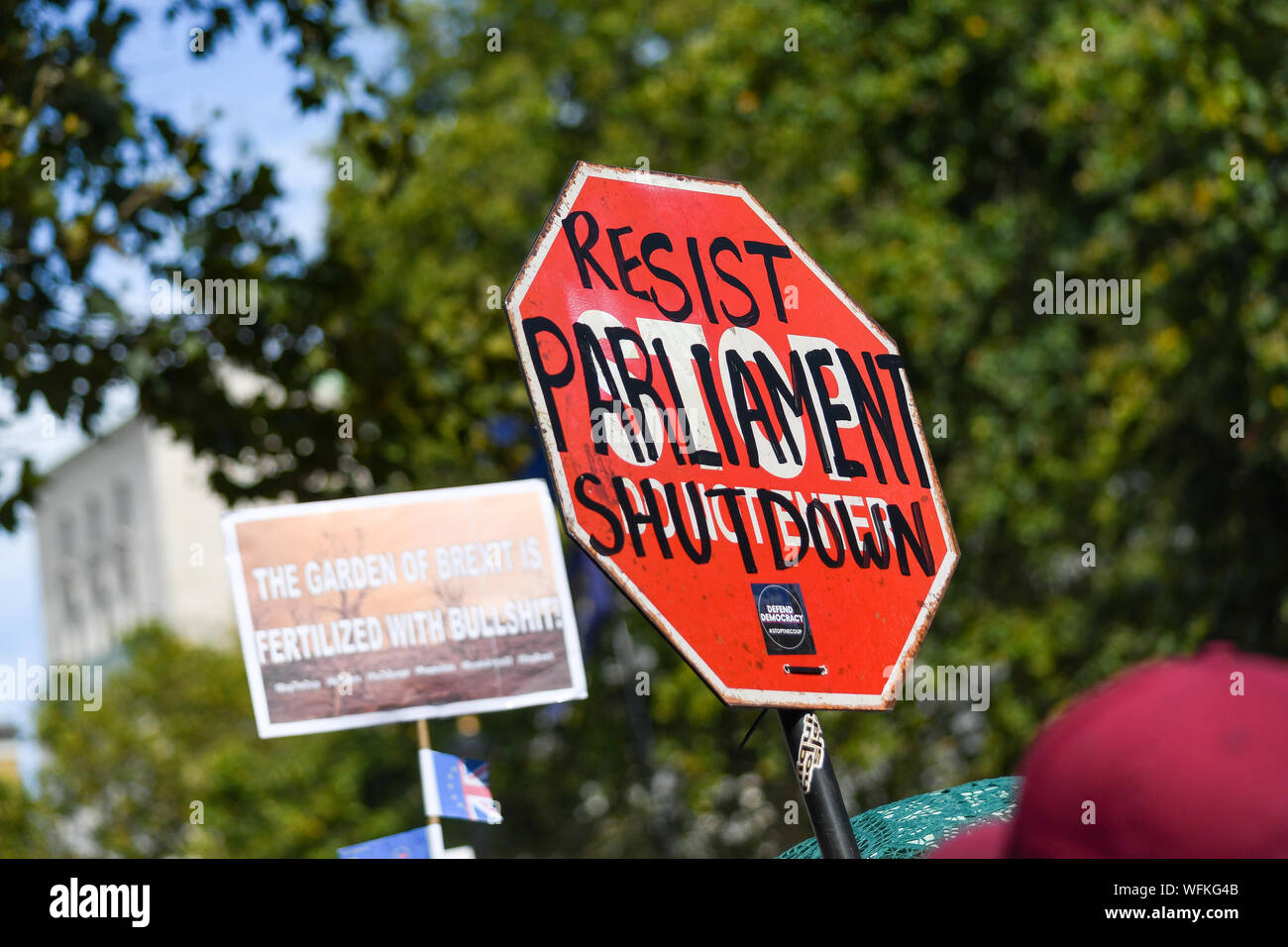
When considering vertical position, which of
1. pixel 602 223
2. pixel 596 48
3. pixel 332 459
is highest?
pixel 596 48

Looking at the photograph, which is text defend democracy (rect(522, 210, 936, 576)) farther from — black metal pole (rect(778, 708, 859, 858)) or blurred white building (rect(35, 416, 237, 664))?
blurred white building (rect(35, 416, 237, 664))

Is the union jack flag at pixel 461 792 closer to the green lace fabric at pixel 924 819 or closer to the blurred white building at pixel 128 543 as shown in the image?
the green lace fabric at pixel 924 819

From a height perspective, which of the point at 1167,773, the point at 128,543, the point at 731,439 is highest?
the point at 128,543

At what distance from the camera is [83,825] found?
24.5 meters

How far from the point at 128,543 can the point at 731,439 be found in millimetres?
44827

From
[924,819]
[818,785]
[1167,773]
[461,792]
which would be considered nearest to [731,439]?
[818,785]

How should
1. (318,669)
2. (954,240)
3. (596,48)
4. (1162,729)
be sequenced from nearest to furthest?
(1162,729)
(318,669)
(954,240)
(596,48)

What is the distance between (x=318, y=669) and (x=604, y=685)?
14299mm

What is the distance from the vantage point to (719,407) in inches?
83.6

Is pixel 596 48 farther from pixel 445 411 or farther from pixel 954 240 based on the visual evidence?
pixel 445 411

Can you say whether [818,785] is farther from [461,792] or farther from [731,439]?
[461,792]

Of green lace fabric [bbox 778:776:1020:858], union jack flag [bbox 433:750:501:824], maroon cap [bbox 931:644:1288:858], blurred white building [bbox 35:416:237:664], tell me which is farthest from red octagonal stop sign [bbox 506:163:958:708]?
blurred white building [bbox 35:416:237:664]

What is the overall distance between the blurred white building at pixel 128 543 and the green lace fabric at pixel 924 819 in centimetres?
3809
